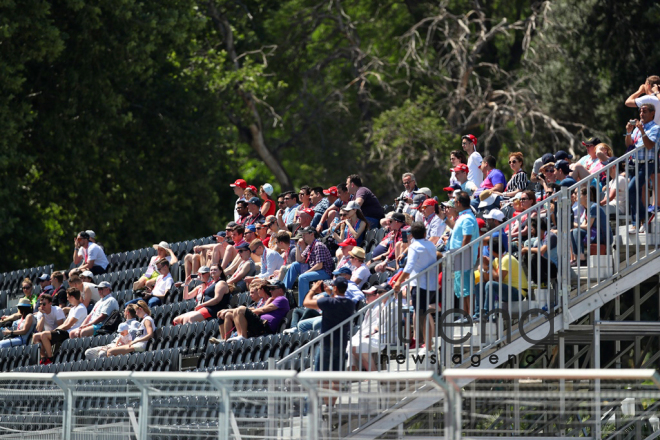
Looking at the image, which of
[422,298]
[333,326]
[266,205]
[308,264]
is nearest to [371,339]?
[333,326]

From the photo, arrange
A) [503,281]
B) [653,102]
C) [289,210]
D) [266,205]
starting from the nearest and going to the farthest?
[503,281] → [653,102] → [266,205] → [289,210]

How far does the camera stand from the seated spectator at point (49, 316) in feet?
63.5

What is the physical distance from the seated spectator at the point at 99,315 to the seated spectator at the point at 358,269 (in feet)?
18.3

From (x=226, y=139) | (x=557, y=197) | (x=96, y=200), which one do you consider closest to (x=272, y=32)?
(x=226, y=139)

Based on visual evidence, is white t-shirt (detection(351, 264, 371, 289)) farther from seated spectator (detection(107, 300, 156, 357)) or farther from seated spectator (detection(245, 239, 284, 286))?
seated spectator (detection(107, 300, 156, 357))

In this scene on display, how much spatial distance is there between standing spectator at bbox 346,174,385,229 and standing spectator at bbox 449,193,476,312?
4.66m

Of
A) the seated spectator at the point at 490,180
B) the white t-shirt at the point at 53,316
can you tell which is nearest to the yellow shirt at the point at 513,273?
the seated spectator at the point at 490,180

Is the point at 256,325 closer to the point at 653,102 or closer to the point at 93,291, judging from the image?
the point at 93,291

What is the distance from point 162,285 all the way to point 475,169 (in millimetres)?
5667

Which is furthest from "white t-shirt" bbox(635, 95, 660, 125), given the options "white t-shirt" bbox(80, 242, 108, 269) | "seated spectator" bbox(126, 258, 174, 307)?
"white t-shirt" bbox(80, 242, 108, 269)

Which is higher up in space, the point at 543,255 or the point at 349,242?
the point at 349,242

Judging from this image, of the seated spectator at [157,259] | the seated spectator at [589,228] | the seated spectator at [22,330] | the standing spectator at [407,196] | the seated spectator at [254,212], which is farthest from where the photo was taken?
the seated spectator at [22,330]

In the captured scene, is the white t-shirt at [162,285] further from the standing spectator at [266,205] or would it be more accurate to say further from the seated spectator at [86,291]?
the standing spectator at [266,205]

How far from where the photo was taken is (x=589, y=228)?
11.2 m
